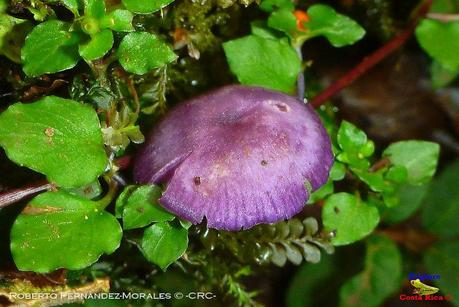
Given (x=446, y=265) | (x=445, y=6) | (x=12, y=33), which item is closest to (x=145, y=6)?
(x=12, y=33)

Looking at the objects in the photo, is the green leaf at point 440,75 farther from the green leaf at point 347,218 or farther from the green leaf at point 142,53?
the green leaf at point 142,53

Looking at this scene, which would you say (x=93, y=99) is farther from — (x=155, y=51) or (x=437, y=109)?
(x=437, y=109)

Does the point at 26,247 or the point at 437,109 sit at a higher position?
the point at 26,247

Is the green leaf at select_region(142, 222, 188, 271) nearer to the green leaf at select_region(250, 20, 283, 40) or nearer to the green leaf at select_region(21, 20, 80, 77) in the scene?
the green leaf at select_region(21, 20, 80, 77)

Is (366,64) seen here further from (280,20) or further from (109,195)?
(109,195)

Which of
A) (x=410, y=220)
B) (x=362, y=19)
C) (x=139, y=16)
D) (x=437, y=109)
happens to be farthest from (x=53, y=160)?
(x=437, y=109)

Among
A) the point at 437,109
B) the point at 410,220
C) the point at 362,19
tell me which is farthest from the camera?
the point at 437,109
